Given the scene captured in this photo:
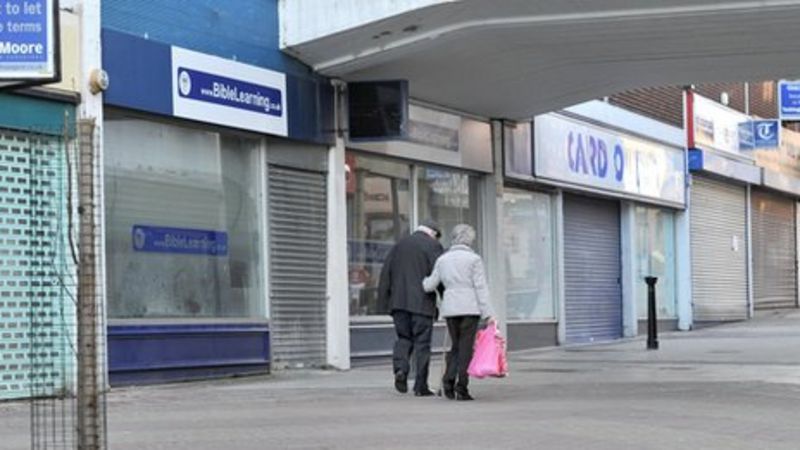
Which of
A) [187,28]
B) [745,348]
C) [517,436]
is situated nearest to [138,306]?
[187,28]

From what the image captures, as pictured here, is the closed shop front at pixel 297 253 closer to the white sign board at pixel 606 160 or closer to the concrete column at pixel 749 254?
the white sign board at pixel 606 160

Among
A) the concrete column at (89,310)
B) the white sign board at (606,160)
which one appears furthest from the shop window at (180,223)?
the white sign board at (606,160)

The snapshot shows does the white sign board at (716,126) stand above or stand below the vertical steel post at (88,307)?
above

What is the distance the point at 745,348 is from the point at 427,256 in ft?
30.7

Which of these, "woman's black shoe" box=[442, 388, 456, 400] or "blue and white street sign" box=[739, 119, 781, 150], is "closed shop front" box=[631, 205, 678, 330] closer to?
"blue and white street sign" box=[739, 119, 781, 150]

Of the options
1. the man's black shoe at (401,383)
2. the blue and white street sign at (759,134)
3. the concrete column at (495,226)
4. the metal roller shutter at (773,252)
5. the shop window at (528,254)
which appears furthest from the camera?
the metal roller shutter at (773,252)

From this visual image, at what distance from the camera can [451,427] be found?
29.6ft

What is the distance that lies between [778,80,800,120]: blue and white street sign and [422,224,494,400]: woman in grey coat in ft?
66.5

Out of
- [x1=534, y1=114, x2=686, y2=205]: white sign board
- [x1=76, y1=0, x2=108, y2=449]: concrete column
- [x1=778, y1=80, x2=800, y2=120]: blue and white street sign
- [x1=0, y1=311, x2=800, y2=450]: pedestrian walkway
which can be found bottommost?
[x1=0, y1=311, x2=800, y2=450]: pedestrian walkway

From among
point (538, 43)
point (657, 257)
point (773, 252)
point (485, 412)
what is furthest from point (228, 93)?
point (773, 252)

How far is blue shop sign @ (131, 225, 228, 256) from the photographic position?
498 inches

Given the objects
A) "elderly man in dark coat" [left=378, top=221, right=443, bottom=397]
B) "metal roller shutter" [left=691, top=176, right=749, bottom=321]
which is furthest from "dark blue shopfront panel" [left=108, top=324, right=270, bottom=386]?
"metal roller shutter" [left=691, top=176, right=749, bottom=321]

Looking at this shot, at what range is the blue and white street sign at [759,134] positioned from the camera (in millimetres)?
28828

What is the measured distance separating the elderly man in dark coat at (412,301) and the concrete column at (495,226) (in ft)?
25.0
